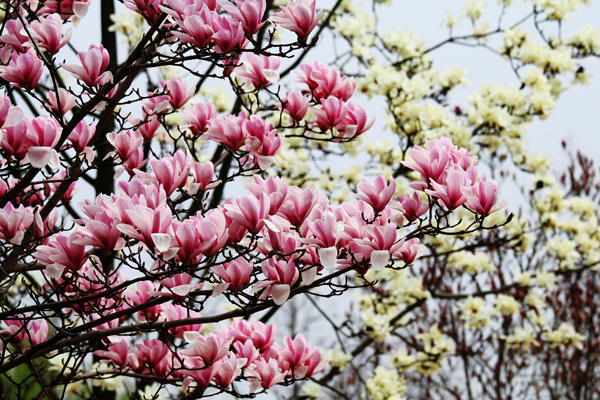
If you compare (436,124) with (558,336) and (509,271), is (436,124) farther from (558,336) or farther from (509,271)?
(509,271)

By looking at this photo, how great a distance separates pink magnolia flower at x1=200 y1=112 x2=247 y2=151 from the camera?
158 cm

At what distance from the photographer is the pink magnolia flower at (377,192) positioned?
1277mm

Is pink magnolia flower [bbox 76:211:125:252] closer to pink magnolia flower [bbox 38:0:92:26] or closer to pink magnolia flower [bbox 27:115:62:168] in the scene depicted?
pink magnolia flower [bbox 27:115:62:168]

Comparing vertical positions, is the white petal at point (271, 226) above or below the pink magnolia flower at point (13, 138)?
below

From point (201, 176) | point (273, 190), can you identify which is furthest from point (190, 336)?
point (273, 190)

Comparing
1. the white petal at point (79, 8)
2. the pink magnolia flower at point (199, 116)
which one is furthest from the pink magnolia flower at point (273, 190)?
the white petal at point (79, 8)

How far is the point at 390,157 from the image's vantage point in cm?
404

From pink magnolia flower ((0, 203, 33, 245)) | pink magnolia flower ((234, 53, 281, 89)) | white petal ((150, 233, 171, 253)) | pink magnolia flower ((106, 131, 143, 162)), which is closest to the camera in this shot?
white petal ((150, 233, 171, 253))

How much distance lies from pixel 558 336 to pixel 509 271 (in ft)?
7.51

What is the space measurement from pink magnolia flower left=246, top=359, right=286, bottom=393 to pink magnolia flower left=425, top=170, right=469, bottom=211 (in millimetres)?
694

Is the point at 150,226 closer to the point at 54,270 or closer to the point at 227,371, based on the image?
the point at 54,270

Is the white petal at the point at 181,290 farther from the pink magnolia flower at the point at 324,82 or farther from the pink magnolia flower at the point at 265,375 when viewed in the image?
the pink magnolia flower at the point at 324,82

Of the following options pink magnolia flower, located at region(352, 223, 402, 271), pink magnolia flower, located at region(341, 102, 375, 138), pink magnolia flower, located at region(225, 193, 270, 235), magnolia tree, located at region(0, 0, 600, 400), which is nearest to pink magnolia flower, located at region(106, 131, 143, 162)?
magnolia tree, located at region(0, 0, 600, 400)

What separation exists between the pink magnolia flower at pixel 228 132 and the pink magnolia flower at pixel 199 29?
287 millimetres
